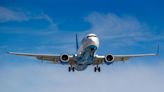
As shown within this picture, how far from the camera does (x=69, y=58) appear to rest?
86000mm

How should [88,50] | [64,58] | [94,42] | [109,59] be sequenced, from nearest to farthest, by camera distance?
[94,42] → [88,50] → [64,58] → [109,59]

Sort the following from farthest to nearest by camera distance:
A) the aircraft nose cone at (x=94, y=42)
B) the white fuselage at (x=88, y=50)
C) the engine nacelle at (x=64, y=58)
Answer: the engine nacelle at (x=64, y=58) < the white fuselage at (x=88, y=50) < the aircraft nose cone at (x=94, y=42)

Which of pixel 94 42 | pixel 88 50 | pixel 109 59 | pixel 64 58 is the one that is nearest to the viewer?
pixel 94 42

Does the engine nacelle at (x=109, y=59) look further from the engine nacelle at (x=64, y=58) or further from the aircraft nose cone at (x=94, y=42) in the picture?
the engine nacelle at (x=64, y=58)

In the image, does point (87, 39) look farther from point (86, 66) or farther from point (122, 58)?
point (122, 58)

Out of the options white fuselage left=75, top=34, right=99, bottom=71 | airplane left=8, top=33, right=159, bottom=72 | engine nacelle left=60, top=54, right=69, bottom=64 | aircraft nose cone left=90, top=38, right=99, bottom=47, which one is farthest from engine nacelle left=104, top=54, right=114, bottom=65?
engine nacelle left=60, top=54, right=69, bottom=64

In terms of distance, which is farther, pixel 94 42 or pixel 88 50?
pixel 88 50

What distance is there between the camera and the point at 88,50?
80500mm

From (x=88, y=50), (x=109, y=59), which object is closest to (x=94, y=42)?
(x=88, y=50)

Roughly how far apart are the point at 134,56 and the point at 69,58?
60.4 feet

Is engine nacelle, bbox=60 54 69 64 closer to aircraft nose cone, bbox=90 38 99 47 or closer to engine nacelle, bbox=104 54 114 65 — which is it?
aircraft nose cone, bbox=90 38 99 47

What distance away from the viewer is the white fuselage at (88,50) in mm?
80062

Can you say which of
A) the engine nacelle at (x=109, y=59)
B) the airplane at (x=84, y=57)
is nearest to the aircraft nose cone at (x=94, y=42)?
the airplane at (x=84, y=57)

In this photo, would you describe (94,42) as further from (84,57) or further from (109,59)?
(109,59)
